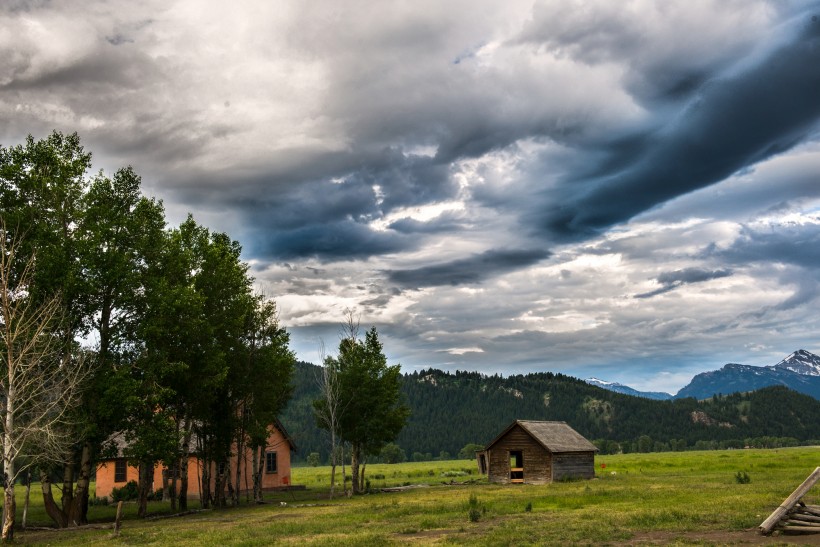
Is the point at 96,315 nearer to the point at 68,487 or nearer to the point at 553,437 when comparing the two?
the point at 68,487

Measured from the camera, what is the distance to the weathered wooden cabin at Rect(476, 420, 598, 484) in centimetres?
6088

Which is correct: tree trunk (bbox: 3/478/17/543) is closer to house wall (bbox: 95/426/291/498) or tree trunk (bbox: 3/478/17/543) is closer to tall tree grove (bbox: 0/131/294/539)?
tall tree grove (bbox: 0/131/294/539)

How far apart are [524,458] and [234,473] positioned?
28.1m

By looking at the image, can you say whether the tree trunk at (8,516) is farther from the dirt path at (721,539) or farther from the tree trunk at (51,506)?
the dirt path at (721,539)

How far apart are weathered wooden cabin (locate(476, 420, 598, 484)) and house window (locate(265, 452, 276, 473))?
21824mm

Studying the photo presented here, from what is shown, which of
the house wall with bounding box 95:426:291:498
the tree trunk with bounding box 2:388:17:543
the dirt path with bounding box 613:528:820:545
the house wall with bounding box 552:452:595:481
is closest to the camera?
the dirt path with bounding box 613:528:820:545

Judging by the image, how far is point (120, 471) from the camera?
189ft

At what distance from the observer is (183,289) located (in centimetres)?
3869

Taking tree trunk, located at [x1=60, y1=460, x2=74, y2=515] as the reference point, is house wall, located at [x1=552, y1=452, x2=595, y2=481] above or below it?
below

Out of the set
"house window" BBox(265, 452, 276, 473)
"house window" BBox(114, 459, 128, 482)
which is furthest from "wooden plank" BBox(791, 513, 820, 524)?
"house window" BBox(114, 459, 128, 482)

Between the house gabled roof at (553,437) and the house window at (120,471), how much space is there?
110 feet

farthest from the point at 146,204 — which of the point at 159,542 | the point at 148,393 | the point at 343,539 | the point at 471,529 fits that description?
the point at 471,529

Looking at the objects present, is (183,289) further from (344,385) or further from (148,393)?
(344,385)

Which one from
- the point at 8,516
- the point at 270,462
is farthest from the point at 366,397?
the point at 8,516
